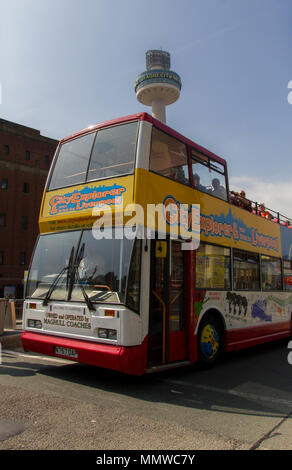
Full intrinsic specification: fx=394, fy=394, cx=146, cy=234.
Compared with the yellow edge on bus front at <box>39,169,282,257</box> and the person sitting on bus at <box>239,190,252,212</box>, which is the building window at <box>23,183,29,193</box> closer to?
the person sitting on bus at <box>239,190,252,212</box>

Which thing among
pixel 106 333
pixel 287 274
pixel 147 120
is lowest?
pixel 106 333

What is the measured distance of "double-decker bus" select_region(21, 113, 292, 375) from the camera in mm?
5844

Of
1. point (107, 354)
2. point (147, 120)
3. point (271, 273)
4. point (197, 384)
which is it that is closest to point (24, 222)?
point (271, 273)

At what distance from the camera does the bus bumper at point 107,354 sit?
550 cm

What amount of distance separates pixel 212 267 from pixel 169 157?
7.97 ft

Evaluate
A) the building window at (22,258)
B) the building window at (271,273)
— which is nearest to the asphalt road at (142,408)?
the building window at (271,273)

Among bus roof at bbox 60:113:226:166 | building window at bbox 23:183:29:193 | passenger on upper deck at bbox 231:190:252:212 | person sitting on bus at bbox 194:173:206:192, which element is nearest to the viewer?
bus roof at bbox 60:113:226:166

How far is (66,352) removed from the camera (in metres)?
6.14

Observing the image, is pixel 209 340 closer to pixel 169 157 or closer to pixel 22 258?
pixel 169 157

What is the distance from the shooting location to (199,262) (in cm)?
754

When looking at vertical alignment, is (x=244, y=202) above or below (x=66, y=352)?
above

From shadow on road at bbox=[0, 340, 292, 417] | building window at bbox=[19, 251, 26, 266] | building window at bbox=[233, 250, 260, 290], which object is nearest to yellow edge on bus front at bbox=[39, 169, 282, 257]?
building window at bbox=[233, 250, 260, 290]

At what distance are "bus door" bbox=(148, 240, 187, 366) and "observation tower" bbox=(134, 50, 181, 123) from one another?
64.4 meters

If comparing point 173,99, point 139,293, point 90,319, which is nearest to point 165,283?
point 139,293
